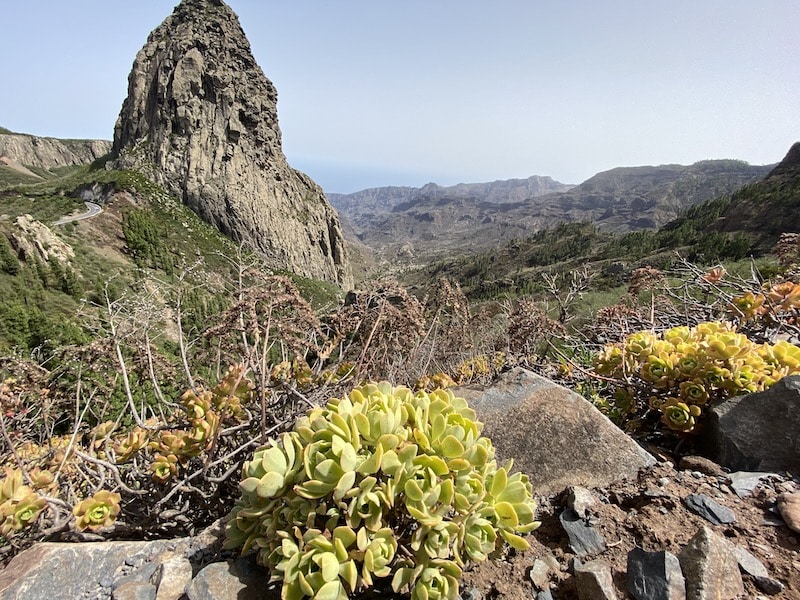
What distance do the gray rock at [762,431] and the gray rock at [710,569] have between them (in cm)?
102

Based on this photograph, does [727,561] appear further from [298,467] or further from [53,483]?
[53,483]

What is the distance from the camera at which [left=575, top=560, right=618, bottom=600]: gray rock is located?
5.06 feet

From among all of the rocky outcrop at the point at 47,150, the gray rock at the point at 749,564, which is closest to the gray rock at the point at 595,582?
the gray rock at the point at 749,564

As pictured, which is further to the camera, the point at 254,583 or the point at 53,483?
the point at 53,483

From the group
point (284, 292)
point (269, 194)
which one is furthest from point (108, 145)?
point (284, 292)

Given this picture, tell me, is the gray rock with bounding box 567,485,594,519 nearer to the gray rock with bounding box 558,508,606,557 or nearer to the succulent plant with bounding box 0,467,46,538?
the gray rock with bounding box 558,508,606,557

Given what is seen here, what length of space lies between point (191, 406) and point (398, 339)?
1668 mm

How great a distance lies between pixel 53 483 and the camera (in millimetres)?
2232

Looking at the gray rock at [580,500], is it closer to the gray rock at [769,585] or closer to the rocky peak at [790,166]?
the gray rock at [769,585]

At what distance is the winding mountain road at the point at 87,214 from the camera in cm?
4291

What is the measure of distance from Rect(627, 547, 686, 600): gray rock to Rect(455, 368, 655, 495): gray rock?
2.25 feet

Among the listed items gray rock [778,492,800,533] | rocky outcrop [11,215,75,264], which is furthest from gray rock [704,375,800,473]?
rocky outcrop [11,215,75,264]

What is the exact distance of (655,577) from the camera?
1.54m

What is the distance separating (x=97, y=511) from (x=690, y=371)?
12.4ft
